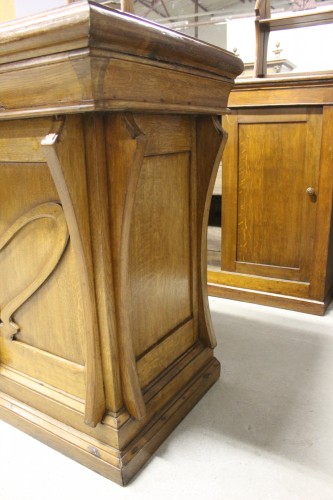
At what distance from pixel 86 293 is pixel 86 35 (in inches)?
22.9

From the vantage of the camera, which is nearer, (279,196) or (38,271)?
(38,271)

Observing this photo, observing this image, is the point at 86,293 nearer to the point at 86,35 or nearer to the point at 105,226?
the point at 105,226

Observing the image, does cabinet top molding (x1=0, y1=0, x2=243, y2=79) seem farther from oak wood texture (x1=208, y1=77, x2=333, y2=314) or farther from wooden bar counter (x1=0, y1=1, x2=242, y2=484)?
oak wood texture (x1=208, y1=77, x2=333, y2=314)

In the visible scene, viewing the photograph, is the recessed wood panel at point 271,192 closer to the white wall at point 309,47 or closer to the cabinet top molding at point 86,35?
the cabinet top molding at point 86,35

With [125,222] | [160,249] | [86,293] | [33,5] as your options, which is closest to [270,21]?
[160,249]

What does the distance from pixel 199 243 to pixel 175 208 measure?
204mm

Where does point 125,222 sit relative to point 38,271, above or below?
above

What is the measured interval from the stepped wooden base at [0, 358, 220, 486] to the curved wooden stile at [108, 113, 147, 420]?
0.30ft

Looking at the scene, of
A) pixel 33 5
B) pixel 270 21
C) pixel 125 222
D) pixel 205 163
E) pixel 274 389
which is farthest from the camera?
pixel 33 5

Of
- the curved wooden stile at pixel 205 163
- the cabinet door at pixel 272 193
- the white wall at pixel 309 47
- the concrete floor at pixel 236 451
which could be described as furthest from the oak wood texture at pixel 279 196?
the white wall at pixel 309 47

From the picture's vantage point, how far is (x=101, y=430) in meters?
1.18

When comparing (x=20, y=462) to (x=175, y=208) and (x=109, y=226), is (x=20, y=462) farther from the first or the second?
(x=175, y=208)

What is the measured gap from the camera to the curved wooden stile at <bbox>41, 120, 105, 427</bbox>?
924mm

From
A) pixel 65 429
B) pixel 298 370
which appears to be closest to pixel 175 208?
pixel 65 429
